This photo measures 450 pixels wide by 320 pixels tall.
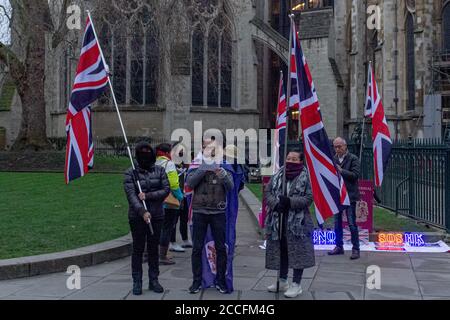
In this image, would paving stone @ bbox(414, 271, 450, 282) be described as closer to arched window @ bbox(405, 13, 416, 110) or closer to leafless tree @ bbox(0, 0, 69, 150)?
leafless tree @ bbox(0, 0, 69, 150)

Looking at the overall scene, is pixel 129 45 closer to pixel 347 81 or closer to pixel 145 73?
pixel 145 73

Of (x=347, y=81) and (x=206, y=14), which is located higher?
(x=206, y=14)

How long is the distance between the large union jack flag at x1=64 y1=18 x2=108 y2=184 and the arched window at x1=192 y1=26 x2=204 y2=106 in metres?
21.7

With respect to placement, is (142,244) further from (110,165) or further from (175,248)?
(110,165)

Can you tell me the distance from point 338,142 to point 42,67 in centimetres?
1726

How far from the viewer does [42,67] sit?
23.4 metres

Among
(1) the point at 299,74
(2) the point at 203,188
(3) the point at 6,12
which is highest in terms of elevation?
(3) the point at 6,12

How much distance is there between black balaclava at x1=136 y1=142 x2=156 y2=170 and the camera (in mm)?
6805

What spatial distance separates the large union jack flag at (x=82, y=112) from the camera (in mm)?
7930

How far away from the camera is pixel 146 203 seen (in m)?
6.86

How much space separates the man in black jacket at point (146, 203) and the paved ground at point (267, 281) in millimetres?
269

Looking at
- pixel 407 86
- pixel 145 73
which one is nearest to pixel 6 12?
pixel 145 73

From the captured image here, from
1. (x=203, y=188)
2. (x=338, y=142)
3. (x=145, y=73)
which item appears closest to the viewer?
(x=203, y=188)

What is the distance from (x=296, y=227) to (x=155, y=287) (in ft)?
5.95
